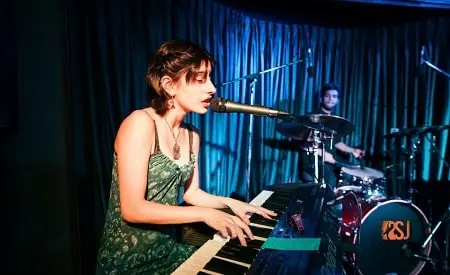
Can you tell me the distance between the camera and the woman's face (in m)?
1.63

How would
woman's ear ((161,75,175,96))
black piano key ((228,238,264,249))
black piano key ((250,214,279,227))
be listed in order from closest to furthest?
black piano key ((228,238,264,249)) < black piano key ((250,214,279,227)) < woman's ear ((161,75,175,96))

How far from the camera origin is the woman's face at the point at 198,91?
1635 mm

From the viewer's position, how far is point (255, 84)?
4.59 meters

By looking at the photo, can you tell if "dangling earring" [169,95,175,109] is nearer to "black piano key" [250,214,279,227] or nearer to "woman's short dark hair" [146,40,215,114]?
"woman's short dark hair" [146,40,215,114]

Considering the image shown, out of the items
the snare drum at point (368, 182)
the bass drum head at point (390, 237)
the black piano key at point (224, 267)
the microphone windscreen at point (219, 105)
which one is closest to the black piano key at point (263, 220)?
the black piano key at point (224, 267)

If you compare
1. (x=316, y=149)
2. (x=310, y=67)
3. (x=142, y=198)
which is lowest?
(x=316, y=149)

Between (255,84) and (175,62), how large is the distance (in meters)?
3.06

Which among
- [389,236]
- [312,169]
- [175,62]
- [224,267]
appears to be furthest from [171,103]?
[312,169]

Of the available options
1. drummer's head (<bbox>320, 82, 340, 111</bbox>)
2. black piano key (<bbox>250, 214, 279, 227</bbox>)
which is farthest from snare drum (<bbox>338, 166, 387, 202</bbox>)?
black piano key (<bbox>250, 214, 279, 227</bbox>)

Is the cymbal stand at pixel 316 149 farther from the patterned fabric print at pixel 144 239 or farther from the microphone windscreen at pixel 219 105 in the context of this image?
the patterned fabric print at pixel 144 239

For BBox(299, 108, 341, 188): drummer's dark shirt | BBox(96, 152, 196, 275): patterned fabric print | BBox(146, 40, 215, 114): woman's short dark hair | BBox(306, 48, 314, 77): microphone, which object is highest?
BBox(306, 48, 314, 77): microphone

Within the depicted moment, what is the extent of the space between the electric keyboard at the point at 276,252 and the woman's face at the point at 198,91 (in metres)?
0.55

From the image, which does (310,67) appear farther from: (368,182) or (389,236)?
(389,236)

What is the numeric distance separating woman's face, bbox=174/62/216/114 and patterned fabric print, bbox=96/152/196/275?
0.88ft
